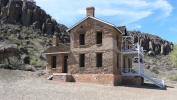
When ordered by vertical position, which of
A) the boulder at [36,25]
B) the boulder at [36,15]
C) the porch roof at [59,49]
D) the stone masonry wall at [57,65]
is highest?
the boulder at [36,15]

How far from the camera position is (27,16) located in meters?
79.1

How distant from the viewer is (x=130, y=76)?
25.2 m

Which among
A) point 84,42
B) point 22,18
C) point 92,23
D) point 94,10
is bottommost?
point 84,42

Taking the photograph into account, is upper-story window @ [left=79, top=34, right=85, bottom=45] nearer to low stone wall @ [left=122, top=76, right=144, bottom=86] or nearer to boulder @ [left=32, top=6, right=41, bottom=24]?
low stone wall @ [left=122, top=76, right=144, bottom=86]

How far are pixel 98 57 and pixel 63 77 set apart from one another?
15.7 ft

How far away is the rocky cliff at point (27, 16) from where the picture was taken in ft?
250

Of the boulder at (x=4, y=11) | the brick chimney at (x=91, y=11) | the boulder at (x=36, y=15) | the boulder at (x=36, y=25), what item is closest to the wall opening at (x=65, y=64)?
the brick chimney at (x=91, y=11)

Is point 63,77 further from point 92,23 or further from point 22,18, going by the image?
point 22,18

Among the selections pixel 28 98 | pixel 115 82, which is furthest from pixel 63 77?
pixel 28 98

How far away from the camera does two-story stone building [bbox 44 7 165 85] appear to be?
76.0 feet

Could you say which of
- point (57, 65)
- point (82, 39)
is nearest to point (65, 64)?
point (57, 65)

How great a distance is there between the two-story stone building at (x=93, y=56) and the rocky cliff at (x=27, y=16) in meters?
51.4

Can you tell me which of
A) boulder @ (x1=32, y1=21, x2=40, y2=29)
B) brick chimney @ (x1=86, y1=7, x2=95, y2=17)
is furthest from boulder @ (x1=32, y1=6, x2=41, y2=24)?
brick chimney @ (x1=86, y1=7, x2=95, y2=17)

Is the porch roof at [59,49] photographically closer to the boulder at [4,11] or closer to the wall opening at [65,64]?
the wall opening at [65,64]
